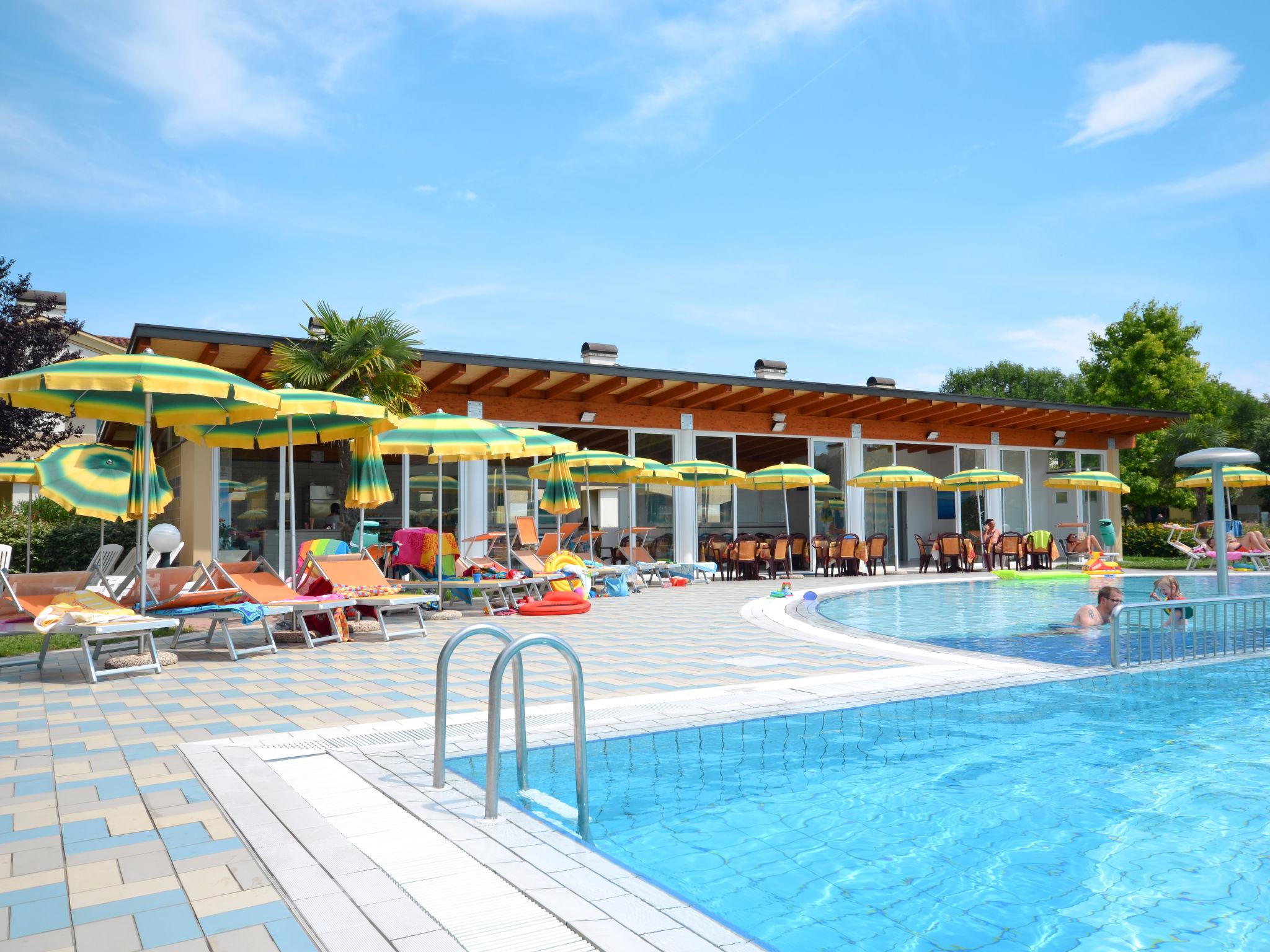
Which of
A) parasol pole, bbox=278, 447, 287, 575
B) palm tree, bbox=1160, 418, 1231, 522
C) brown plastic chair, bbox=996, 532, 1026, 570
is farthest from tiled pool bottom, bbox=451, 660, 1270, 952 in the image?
palm tree, bbox=1160, 418, 1231, 522

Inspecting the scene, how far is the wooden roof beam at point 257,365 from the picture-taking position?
1391 cm

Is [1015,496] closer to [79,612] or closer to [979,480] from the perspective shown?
[979,480]

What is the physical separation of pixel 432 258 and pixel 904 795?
62.1 feet

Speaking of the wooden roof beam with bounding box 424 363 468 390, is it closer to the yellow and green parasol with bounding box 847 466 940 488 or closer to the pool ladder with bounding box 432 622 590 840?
the yellow and green parasol with bounding box 847 466 940 488

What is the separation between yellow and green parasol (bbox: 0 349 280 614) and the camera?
631cm

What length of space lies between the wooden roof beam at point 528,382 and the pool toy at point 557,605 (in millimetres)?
5981

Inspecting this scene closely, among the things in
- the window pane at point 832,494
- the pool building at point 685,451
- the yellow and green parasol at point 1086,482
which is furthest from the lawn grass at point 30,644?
the yellow and green parasol at point 1086,482

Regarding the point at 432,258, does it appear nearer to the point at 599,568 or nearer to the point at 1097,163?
the point at 599,568

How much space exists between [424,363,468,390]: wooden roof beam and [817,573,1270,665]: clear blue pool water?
738 cm

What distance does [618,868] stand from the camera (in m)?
2.61

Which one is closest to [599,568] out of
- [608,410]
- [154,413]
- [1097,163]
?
[608,410]

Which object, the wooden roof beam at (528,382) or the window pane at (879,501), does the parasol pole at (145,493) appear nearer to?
the wooden roof beam at (528,382)

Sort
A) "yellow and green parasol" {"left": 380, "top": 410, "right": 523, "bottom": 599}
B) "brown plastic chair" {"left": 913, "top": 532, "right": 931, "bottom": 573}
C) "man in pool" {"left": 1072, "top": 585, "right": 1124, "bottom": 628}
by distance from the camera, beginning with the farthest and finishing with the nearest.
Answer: "brown plastic chair" {"left": 913, "top": 532, "right": 931, "bottom": 573} → "yellow and green parasol" {"left": 380, "top": 410, "right": 523, "bottom": 599} → "man in pool" {"left": 1072, "top": 585, "right": 1124, "bottom": 628}

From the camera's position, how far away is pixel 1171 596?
8.99m
